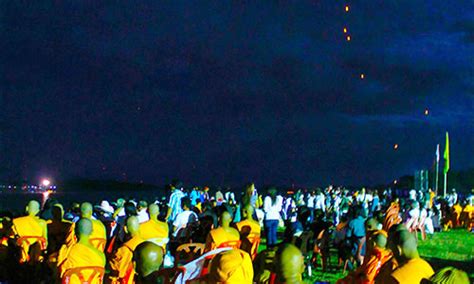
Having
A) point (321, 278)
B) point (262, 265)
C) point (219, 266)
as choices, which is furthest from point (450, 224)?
point (219, 266)

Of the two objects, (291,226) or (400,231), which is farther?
(291,226)

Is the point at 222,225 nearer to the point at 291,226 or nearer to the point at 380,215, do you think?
the point at 291,226

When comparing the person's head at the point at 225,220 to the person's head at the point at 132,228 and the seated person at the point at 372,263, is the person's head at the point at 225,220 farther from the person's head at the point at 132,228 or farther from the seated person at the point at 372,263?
the seated person at the point at 372,263

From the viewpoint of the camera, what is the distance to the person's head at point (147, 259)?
4059 millimetres

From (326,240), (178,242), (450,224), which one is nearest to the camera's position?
(178,242)

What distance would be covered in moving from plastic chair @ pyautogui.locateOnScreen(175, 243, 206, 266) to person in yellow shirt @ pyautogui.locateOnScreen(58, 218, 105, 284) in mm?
1930

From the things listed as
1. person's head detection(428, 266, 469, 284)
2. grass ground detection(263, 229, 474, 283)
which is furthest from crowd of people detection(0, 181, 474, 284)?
grass ground detection(263, 229, 474, 283)

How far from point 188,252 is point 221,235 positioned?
100cm

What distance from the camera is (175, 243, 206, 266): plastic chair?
7250mm

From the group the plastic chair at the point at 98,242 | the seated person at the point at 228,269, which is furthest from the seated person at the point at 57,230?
the seated person at the point at 228,269

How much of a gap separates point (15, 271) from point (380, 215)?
6.51 meters

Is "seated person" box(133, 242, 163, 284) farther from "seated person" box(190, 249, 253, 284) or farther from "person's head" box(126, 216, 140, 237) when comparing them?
"person's head" box(126, 216, 140, 237)

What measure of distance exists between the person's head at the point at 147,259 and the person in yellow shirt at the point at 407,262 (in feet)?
5.06

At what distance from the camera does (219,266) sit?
358cm
